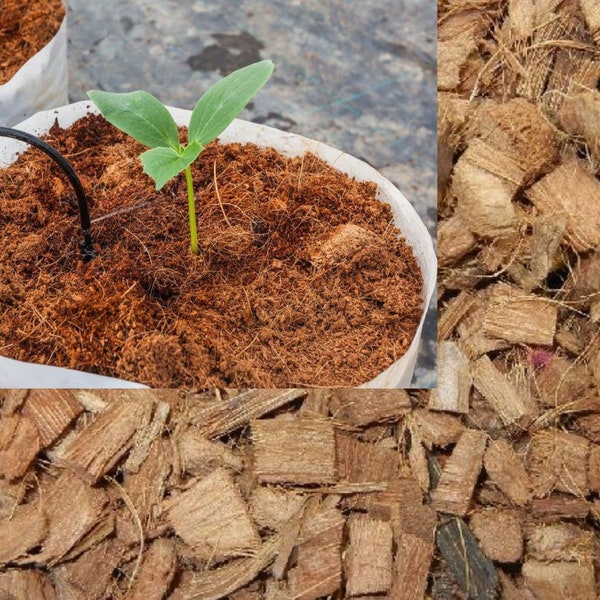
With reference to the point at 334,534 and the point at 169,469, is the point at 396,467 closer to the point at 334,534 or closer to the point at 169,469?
the point at 334,534

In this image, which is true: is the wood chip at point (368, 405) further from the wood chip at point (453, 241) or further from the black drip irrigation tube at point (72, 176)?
the black drip irrigation tube at point (72, 176)

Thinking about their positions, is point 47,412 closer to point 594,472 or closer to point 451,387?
point 451,387

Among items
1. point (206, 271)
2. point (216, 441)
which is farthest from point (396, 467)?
point (206, 271)

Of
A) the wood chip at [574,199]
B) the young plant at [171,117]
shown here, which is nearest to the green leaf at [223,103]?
the young plant at [171,117]

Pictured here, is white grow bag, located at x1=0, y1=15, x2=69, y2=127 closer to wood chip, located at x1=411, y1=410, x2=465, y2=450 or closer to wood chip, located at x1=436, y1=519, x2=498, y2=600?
wood chip, located at x1=411, y1=410, x2=465, y2=450

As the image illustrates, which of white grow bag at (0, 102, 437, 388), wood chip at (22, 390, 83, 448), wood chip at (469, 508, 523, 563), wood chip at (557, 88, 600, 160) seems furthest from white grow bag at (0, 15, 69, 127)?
wood chip at (469, 508, 523, 563)

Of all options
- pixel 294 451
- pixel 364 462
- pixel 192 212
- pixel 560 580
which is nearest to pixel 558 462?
pixel 560 580
